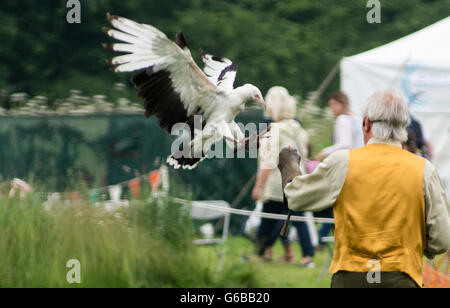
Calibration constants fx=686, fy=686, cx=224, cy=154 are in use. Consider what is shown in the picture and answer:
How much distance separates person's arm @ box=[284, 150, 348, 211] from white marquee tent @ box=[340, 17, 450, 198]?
465 centimetres

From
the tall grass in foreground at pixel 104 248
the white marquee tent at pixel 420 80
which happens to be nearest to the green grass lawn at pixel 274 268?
the tall grass in foreground at pixel 104 248

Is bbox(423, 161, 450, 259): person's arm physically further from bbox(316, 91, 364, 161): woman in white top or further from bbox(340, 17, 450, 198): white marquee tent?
bbox(340, 17, 450, 198): white marquee tent

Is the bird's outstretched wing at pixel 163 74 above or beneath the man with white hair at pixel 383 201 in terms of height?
above

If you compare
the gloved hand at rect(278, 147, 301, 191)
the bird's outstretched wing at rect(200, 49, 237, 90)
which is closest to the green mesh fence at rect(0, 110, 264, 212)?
the bird's outstretched wing at rect(200, 49, 237, 90)

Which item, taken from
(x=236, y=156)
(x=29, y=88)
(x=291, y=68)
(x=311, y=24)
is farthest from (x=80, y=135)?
(x=311, y=24)

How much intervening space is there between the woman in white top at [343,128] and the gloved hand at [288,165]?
9.75ft

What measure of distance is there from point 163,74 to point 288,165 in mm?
1411

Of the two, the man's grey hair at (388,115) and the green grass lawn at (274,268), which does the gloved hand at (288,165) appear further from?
the green grass lawn at (274,268)

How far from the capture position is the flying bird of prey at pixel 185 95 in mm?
4098

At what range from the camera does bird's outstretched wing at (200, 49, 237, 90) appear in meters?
4.82

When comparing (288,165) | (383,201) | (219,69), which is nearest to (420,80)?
(219,69)

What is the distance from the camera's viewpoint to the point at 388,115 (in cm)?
291

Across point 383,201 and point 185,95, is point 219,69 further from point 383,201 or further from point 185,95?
point 383,201
